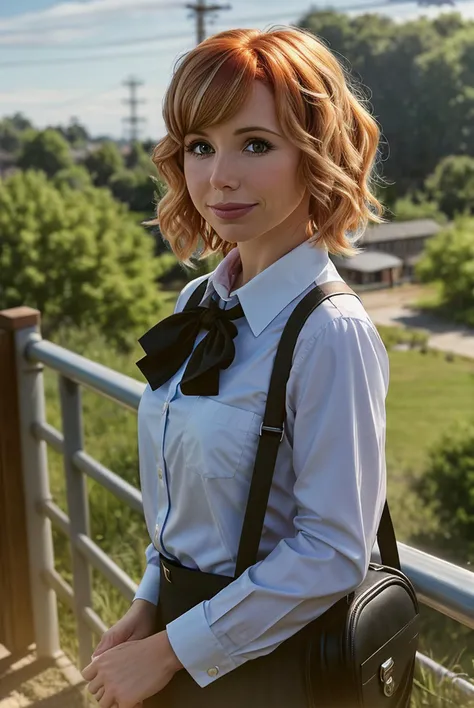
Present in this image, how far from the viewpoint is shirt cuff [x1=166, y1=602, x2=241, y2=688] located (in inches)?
34.1

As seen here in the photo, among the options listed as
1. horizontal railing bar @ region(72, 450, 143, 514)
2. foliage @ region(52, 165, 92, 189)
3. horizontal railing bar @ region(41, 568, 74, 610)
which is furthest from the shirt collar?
foliage @ region(52, 165, 92, 189)

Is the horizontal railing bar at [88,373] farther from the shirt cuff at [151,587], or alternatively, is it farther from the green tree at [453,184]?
the green tree at [453,184]

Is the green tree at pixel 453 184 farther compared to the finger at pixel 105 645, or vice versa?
the green tree at pixel 453 184

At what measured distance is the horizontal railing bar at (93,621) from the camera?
1914mm

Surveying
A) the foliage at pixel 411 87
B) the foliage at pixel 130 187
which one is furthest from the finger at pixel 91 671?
the foliage at pixel 130 187

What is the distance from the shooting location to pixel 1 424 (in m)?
2.08

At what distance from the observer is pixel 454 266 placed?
30.3 m

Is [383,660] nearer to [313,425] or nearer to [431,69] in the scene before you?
[313,425]

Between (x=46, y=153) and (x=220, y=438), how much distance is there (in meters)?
38.4

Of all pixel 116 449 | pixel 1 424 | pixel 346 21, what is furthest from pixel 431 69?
pixel 1 424

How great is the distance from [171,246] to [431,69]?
36.2m

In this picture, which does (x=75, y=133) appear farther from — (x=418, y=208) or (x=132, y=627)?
(x=132, y=627)

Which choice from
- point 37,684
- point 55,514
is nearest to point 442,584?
point 55,514

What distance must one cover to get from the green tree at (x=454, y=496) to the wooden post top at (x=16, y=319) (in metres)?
8.86
